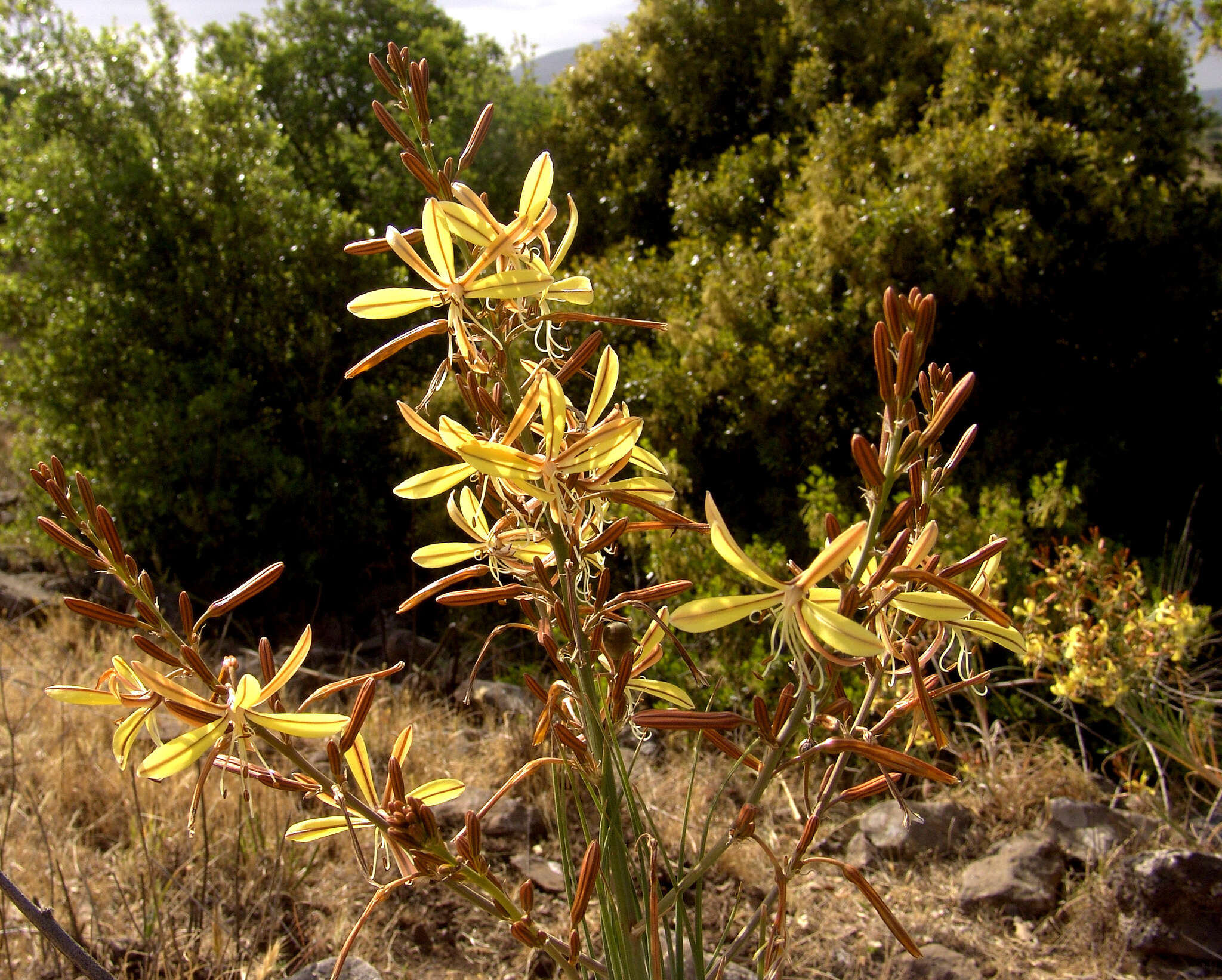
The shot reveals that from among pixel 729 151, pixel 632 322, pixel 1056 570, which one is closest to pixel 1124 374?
pixel 1056 570

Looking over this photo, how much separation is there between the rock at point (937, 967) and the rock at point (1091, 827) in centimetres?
63

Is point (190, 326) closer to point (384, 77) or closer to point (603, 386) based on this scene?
point (384, 77)

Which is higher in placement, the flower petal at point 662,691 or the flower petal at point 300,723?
the flower petal at point 300,723

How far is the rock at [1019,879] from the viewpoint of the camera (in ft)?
7.68

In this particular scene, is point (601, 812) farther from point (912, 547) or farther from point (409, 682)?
point (409, 682)

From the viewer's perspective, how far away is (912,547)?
69 centimetres

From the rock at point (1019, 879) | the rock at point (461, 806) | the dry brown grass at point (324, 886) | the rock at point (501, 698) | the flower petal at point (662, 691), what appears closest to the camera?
the flower petal at point (662, 691)

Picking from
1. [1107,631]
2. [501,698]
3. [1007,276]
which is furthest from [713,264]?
[1107,631]

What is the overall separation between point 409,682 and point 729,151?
3.58 meters

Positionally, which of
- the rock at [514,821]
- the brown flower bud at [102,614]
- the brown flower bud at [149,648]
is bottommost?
the rock at [514,821]

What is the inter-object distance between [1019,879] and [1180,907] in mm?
402

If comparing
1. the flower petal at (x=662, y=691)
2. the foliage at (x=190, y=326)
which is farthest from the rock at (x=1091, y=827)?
the foliage at (x=190, y=326)

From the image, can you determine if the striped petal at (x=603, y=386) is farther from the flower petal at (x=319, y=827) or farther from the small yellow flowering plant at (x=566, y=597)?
the flower petal at (x=319, y=827)

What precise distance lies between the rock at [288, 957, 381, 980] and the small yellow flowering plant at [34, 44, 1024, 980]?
85 centimetres
